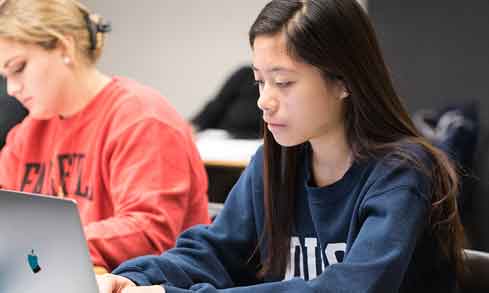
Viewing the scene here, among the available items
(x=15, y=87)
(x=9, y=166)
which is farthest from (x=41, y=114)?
(x=9, y=166)

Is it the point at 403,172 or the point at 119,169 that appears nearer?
the point at 403,172

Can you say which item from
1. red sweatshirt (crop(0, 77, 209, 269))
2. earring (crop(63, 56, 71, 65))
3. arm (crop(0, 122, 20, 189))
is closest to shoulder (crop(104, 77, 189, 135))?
red sweatshirt (crop(0, 77, 209, 269))

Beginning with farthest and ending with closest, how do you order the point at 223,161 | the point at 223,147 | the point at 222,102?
the point at 222,102
the point at 223,147
the point at 223,161

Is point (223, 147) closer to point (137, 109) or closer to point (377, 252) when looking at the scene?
point (137, 109)

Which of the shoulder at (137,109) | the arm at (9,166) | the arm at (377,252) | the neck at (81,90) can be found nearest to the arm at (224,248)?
the arm at (377,252)

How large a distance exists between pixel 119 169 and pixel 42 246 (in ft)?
2.30

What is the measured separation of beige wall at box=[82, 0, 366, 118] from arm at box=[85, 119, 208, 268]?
7.15ft

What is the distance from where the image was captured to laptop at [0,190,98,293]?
909mm

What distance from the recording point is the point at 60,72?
68.5 inches

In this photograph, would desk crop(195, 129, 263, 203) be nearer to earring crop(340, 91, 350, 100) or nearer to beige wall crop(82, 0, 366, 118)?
beige wall crop(82, 0, 366, 118)

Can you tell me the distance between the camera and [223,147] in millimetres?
3023

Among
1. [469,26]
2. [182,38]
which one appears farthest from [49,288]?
[182,38]

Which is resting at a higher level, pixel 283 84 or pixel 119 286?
pixel 283 84

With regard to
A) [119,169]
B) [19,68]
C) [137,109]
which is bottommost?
[119,169]
